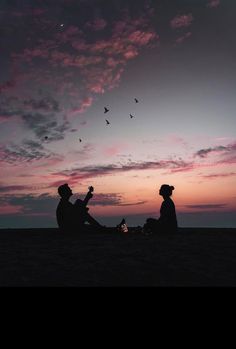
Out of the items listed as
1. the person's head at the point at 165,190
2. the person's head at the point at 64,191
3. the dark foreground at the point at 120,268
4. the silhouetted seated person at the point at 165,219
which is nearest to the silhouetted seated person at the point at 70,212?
the person's head at the point at 64,191

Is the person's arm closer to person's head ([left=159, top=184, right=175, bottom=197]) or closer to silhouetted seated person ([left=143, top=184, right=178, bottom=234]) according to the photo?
silhouetted seated person ([left=143, top=184, right=178, bottom=234])

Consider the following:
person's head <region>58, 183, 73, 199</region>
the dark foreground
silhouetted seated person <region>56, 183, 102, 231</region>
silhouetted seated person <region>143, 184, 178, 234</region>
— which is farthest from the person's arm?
the dark foreground

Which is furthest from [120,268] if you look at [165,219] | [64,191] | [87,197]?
[165,219]

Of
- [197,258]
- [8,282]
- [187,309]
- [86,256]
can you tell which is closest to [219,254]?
[197,258]

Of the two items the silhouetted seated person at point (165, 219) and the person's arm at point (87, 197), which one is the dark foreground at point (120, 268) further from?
the person's arm at point (87, 197)

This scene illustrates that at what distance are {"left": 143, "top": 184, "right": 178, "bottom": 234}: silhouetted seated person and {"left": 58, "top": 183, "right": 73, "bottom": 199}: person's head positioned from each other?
6.58 m

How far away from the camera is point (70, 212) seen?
30.1m

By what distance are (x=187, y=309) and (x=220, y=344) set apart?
62.8 inches

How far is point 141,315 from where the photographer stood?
6816 millimetres

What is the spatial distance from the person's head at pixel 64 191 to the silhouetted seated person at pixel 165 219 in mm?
6585

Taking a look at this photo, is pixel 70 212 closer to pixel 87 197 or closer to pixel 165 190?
pixel 87 197

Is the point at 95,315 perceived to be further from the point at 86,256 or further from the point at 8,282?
the point at 86,256

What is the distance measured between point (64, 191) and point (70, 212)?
1618 mm

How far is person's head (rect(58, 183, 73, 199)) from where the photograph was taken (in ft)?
97.3
